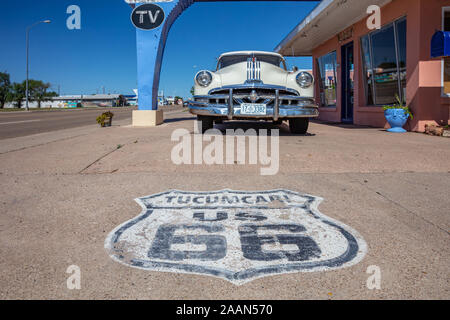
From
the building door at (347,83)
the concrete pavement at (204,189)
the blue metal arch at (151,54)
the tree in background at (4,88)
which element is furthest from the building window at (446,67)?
the tree in background at (4,88)

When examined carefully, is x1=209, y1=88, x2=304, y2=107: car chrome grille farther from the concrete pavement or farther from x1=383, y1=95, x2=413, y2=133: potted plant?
x1=383, y1=95, x2=413, y2=133: potted plant

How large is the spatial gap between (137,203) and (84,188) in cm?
80

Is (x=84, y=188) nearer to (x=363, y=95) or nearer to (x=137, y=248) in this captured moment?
(x=137, y=248)

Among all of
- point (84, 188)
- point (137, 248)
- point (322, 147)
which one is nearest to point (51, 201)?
point (84, 188)

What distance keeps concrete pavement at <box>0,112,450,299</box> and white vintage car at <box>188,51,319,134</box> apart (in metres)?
1.19

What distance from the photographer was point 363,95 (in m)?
12.2

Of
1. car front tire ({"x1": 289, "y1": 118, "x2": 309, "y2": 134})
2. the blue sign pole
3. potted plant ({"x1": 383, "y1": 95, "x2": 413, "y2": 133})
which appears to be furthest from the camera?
the blue sign pole

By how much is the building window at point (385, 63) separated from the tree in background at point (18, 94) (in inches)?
3778

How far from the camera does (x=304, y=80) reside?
7020 millimetres

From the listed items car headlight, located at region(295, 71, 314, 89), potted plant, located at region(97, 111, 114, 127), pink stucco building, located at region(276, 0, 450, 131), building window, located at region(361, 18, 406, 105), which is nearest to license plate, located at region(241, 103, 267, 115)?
car headlight, located at region(295, 71, 314, 89)

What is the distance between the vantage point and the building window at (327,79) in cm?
1518

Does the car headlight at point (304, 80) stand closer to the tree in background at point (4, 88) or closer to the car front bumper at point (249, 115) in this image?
the car front bumper at point (249, 115)

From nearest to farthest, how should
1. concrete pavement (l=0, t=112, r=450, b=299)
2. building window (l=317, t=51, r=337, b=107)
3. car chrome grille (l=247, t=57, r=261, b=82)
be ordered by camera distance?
1. concrete pavement (l=0, t=112, r=450, b=299)
2. car chrome grille (l=247, t=57, r=261, b=82)
3. building window (l=317, t=51, r=337, b=107)

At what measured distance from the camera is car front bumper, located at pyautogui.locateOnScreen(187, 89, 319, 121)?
6602 mm
